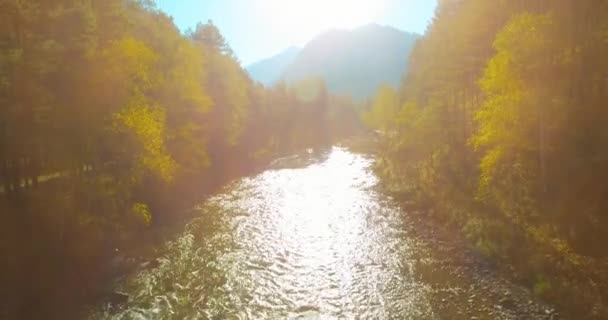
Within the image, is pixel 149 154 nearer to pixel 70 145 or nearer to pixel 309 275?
pixel 70 145

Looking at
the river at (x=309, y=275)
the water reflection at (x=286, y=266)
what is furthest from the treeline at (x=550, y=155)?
the water reflection at (x=286, y=266)

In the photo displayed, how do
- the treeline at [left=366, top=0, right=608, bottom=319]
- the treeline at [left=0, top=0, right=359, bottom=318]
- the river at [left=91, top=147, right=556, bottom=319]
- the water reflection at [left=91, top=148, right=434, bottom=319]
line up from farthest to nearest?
the treeline at [left=0, top=0, right=359, bottom=318]
the treeline at [left=366, top=0, right=608, bottom=319]
the water reflection at [left=91, top=148, right=434, bottom=319]
the river at [left=91, top=147, right=556, bottom=319]

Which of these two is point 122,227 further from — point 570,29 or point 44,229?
point 570,29

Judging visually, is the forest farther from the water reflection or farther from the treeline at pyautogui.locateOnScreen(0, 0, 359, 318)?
the water reflection

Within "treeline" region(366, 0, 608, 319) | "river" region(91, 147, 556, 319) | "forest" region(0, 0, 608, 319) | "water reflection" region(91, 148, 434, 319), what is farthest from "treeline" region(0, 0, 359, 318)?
"treeline" region(366, 0, 608, 319)

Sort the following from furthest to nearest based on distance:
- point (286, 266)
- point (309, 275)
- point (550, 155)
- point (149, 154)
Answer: point (149, 154) → point (286, 266) → point (550, 155) → point (309, 275)

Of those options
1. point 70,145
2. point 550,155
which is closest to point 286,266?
point 70,145

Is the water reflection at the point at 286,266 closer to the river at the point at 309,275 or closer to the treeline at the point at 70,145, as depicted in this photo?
the river at the point at 309,275

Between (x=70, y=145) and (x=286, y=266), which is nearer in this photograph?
(x=70, y=145)
